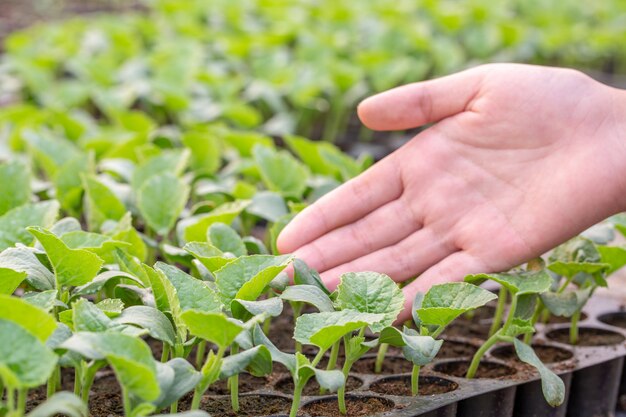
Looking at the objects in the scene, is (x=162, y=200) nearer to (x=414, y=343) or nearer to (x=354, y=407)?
(x=354, y=407)

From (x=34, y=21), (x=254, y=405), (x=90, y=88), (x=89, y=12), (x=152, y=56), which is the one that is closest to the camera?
(x=254, y=405)

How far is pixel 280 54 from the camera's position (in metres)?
3.79

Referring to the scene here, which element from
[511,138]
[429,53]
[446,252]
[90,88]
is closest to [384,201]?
[446,252]

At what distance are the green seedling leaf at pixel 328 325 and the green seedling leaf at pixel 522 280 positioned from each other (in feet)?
0.91

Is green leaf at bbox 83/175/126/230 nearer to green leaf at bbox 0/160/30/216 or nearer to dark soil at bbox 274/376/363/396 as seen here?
green leaf at bbox 0/160/30/216

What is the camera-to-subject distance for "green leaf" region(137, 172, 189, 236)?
1926 millimetres

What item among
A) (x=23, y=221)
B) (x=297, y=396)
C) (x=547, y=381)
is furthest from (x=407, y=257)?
(x=23, y=221)

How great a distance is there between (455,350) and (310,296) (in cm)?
59

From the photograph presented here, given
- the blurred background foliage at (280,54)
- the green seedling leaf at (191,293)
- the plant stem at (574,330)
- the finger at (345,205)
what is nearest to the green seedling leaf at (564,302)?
the plant stem at (574,330)

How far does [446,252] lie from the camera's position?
1.88m

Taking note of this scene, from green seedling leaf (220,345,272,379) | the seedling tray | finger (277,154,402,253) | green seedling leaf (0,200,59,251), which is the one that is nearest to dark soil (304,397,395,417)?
the seedling tray

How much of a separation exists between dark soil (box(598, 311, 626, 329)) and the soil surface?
60 centimetres

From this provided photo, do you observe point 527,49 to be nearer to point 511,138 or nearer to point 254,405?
point 511,138

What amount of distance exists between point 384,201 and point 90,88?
1676 millimetres
